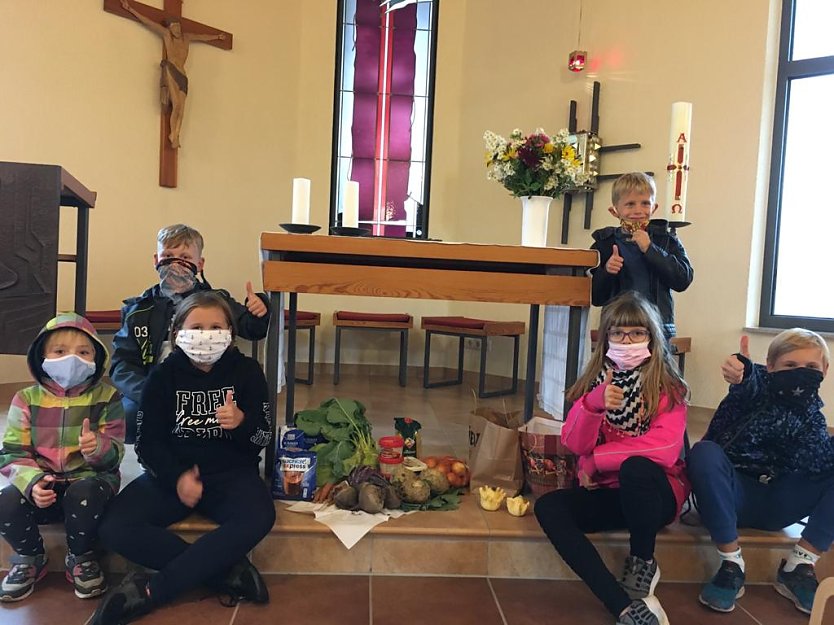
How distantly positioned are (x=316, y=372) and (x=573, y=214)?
237 centimetres

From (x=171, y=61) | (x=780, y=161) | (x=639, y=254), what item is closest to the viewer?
(x=639, y=254)

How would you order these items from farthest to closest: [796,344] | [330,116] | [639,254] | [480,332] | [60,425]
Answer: [330,116]
[480,332]
[639,254]
[796,344]
[60,425]

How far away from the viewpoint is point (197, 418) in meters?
1.87

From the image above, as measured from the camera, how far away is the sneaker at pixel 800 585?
1779 millimetres

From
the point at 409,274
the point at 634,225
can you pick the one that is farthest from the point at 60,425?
the point at 634,225

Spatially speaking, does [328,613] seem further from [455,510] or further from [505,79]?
[505,79]

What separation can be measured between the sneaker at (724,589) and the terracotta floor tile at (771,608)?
6 cm

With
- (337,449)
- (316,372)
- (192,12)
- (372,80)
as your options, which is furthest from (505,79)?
(337,449)

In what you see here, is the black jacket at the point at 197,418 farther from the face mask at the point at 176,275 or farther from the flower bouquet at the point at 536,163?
the flower bouquet at the point at 536,163

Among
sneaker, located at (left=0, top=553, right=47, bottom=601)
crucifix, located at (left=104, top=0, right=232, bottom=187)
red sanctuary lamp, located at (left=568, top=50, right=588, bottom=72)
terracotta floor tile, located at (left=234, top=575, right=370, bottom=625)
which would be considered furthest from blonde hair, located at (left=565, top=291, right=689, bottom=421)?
crucifix, located at (left=104, top=0, right=232, bottom=187)

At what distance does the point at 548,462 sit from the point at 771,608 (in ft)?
2.37

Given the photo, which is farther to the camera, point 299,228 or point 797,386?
point 299,228

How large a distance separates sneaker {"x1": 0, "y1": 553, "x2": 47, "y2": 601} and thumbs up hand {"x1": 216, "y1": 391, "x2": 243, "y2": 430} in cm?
58

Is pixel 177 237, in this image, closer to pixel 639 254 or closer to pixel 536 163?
pixel 536 163
